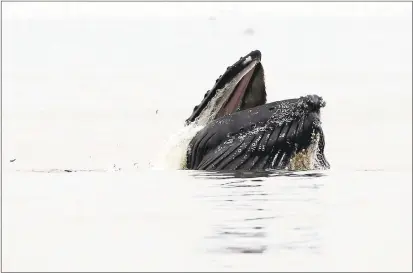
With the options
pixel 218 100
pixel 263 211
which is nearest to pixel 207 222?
pixel 263 211

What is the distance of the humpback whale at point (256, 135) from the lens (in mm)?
16906

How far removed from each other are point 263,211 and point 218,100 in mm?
4883

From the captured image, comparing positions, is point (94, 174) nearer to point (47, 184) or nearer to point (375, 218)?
point (47, 184)

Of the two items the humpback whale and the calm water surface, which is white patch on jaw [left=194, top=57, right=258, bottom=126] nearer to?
the humpback whale

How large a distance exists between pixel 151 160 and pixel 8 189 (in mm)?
3386

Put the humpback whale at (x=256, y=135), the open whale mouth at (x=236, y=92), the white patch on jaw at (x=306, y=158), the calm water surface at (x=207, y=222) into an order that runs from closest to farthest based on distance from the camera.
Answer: the calm water surface at (x=207, y=222) < the humpback whale at (x=256, y=135) < the white patch on jaw at (x=306, y=158) < the open whale mouth at (x=236, y=92)

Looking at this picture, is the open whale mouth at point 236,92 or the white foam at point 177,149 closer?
the open whale mouth at point 236,92

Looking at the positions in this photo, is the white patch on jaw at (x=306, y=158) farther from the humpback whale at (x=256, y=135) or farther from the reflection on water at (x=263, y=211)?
the reflection on water at (x=263, y=211)

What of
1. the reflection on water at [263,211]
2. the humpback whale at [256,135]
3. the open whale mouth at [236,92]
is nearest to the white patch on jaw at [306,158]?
the humpback whale at [256,135]

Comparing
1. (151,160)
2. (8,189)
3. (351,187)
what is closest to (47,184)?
(8,189)

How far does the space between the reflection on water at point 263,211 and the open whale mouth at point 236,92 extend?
1234 mm

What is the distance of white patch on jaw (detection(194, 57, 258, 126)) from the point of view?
17750 mm

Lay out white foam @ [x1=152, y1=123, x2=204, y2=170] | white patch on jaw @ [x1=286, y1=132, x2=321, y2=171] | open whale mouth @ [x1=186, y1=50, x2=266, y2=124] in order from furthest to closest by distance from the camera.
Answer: white foam @ [x1=152, y1=123, x2=204, y2=170] < open whale mouth @ [x1=186, y1=50, x2=266, y2=124] < white patch on jaw @ [x1=286, y1=132, x2=321, y2=171]

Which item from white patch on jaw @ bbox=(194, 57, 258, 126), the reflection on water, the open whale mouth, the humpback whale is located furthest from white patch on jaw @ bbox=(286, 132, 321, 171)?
white patch on jaw @ bbox=(194, 57, 258, 126)
